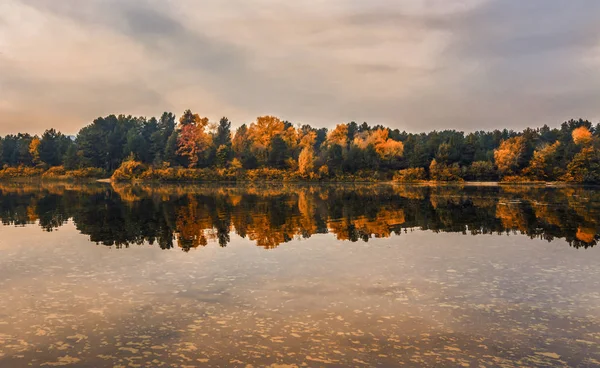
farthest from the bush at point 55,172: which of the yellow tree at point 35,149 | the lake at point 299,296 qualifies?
the lake at point 299,296

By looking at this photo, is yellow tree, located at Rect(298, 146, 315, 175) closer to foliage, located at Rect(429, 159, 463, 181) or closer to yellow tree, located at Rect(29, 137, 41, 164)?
foliage, located at Rect(429, 159, 463, 181)

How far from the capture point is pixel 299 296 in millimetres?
14812

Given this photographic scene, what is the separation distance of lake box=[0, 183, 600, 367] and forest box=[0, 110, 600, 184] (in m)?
82.7

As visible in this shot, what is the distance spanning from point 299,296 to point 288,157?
111 meters

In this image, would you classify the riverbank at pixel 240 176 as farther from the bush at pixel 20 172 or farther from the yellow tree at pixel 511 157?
the bush at pixel 20 172

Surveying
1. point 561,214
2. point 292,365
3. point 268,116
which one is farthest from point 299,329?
point 268,116

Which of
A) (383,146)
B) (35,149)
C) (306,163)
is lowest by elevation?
(306,163)

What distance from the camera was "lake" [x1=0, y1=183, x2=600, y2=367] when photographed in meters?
10.6

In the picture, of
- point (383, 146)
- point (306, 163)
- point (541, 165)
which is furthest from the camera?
point (383, 146)

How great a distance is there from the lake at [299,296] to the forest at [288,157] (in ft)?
271

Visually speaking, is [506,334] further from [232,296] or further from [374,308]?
[232,296]

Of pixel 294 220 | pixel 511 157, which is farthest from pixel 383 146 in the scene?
pixel 294 220

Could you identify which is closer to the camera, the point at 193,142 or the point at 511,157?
the point at 511,157

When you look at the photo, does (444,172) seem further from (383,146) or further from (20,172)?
(20,172)
